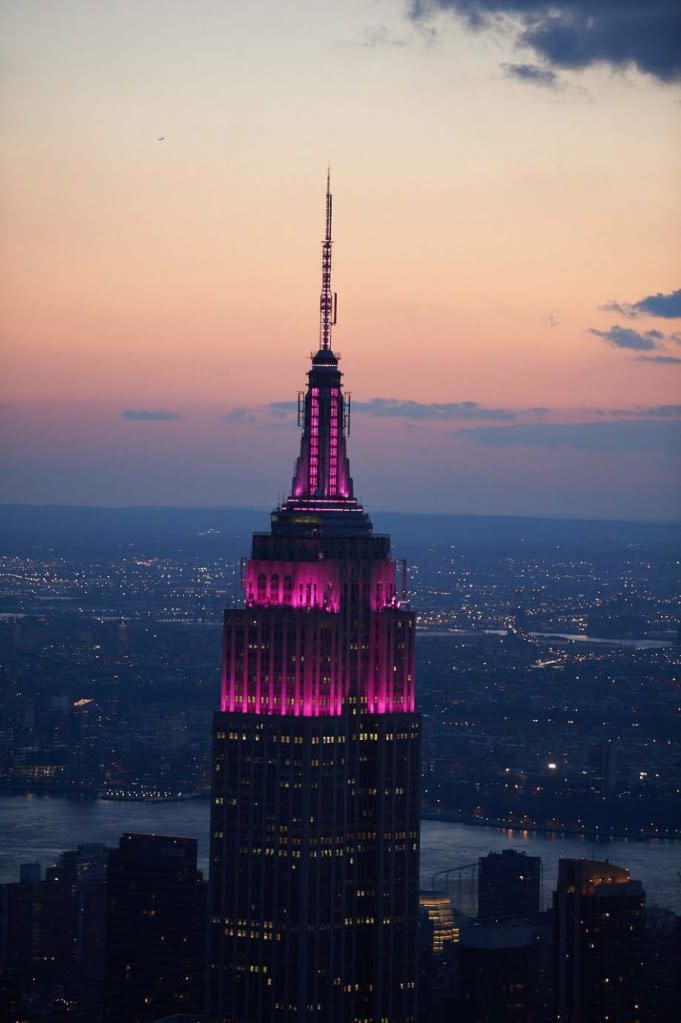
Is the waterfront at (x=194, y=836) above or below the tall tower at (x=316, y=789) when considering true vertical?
below

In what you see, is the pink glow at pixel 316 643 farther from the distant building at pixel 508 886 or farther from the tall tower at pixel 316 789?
the distant building at pixel 508 886

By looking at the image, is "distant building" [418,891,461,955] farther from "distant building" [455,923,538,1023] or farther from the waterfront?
the waterfront

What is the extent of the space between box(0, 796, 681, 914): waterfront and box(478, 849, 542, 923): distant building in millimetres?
225

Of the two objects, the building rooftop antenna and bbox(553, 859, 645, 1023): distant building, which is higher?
the building rooftop antenna

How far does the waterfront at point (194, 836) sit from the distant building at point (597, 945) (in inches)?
122

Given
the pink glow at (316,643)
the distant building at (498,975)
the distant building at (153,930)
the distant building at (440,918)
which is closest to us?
the pink glow at (316,643)

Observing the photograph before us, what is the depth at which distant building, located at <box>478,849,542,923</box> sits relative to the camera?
1033 inches

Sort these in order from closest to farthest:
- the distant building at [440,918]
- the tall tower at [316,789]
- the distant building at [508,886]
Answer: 1. the tall tower at [316,789]
2. the distant building at [440,918]
3. the distant building at [508,886]

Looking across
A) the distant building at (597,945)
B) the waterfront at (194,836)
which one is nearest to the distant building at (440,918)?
the distant building at (597,945)

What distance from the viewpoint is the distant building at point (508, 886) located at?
2625cm

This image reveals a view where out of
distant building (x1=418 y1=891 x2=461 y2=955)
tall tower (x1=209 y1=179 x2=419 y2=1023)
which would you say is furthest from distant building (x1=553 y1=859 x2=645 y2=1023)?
tall tower (x1=209 y1=179 x2=419 y2=1023)

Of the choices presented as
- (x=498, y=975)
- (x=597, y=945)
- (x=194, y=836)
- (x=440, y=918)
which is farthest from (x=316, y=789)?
(x=194, y=836)

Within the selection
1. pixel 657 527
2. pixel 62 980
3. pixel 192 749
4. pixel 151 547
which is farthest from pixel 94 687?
pixel 657 527

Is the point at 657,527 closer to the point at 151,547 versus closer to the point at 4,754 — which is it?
the point at 151,547
